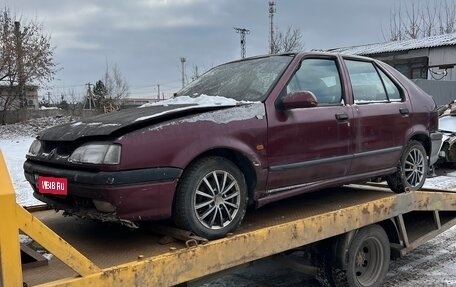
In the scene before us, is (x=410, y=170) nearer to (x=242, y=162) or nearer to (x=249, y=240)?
(x=242, y=162)

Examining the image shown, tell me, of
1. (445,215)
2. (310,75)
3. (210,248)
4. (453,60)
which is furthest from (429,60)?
(210,248)

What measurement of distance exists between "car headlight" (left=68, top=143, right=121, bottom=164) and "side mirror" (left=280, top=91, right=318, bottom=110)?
1.39 m

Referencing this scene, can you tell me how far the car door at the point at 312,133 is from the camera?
3.69 meters

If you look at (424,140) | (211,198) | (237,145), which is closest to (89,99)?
(424,140)

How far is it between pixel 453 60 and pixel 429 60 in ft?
3.83

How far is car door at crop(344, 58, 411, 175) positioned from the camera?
436 cm

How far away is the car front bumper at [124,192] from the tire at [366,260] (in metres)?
1.95

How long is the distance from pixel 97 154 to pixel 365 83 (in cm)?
279

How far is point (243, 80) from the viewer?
410 cm

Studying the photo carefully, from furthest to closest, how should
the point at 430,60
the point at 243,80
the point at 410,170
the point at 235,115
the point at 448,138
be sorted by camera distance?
1. the point at 430,60
2. the point at 448,138
3. the point at 410,170
4. the point at 243,80
5. the point at 235,115

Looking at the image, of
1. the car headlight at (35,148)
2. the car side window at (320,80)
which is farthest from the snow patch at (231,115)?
the car headlight at (35,148)

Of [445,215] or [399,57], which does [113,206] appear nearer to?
[445,215]

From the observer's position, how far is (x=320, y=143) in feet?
13.0

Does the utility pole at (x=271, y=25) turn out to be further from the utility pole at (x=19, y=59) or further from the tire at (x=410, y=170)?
the tire at (x=410, y=170)
